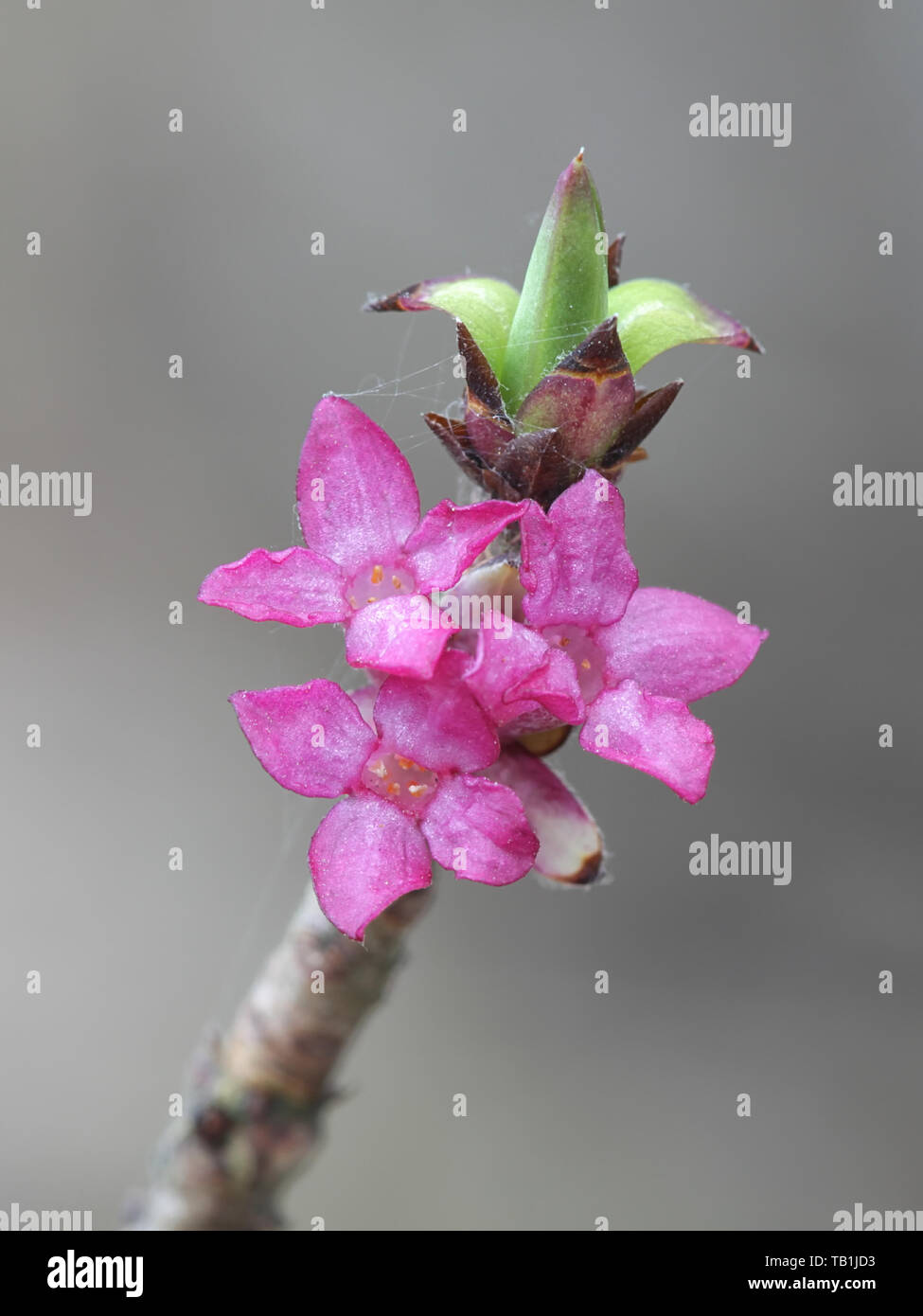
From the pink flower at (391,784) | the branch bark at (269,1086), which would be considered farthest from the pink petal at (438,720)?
the branch bark at (269,1086)

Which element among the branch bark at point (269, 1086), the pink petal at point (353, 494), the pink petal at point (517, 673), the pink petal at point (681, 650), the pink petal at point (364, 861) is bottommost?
the branch bark at point (269, 1086)

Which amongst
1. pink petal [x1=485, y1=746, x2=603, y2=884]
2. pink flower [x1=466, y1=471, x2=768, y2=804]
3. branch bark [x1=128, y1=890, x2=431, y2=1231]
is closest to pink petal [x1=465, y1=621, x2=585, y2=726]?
pink flower [x1=466, y1=471, x2=768, y2=804]

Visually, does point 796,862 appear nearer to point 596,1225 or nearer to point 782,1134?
point 782,1134

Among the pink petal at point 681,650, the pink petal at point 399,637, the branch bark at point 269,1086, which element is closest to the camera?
the pink petal at point 399,637

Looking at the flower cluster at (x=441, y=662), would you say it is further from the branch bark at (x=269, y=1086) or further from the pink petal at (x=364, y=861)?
the branch bark at (x=269, y=1086)

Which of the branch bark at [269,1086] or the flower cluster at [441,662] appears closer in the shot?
the flower cluster at [441,662]

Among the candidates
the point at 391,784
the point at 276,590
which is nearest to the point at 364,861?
the point at 391,784

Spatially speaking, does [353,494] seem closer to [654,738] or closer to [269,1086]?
[654,738]
